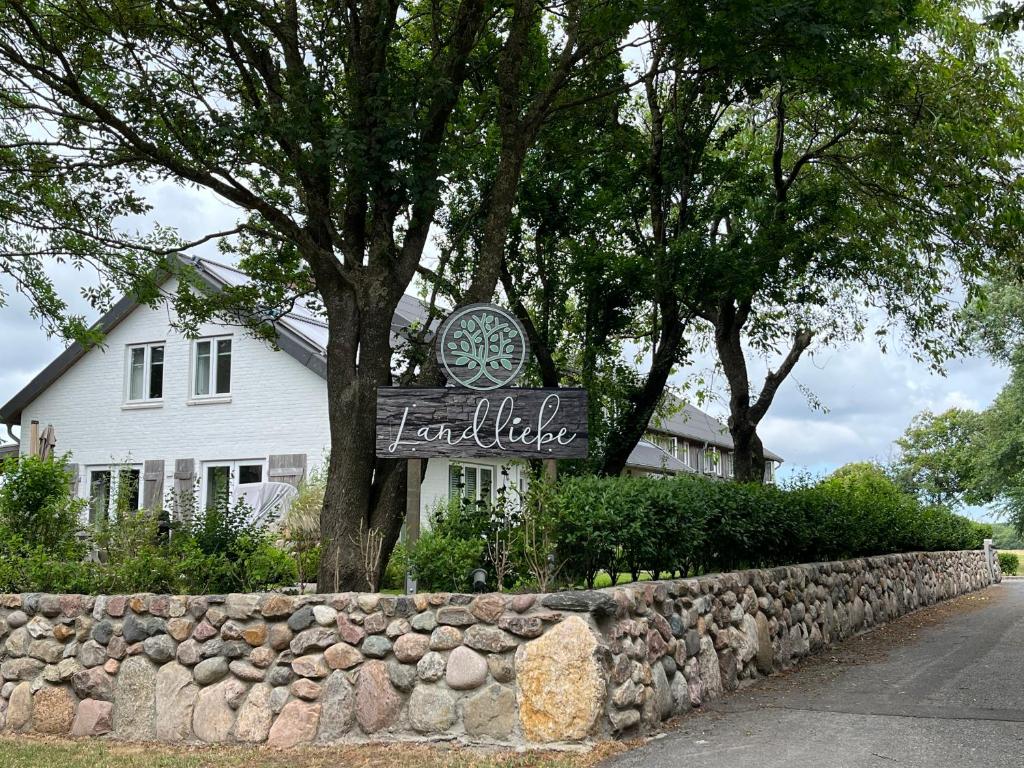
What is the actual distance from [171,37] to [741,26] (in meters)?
5.45

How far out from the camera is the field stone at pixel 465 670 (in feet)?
22.4

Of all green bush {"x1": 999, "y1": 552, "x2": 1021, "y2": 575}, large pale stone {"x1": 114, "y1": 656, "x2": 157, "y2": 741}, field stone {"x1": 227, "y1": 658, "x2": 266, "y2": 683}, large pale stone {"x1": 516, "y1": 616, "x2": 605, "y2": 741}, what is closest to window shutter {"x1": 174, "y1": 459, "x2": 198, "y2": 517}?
large pale stone {"x1": 114, "y1": 656, "x2": 157, "y2": 741}

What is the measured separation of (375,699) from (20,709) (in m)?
3.22

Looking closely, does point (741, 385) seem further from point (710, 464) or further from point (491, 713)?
point (710, 464)

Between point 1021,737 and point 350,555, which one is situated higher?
point 350,555

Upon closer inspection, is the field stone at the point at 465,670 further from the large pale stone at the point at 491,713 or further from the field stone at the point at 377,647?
the field stone at the point at 377,647

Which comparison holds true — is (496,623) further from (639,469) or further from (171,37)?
(639,469)

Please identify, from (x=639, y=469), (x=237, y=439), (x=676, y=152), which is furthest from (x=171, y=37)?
(x=639, y=469)

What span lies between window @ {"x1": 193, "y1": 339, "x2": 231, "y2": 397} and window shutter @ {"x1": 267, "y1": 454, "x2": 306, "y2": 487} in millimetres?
2383

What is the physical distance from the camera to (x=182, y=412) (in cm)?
2161

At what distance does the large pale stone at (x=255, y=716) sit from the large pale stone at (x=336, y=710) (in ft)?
1.42

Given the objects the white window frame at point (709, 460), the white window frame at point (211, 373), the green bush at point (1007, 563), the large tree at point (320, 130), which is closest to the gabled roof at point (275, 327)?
the white window frame at point (211, 373)

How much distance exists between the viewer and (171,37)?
32.6 ft

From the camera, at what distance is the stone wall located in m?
6.75
